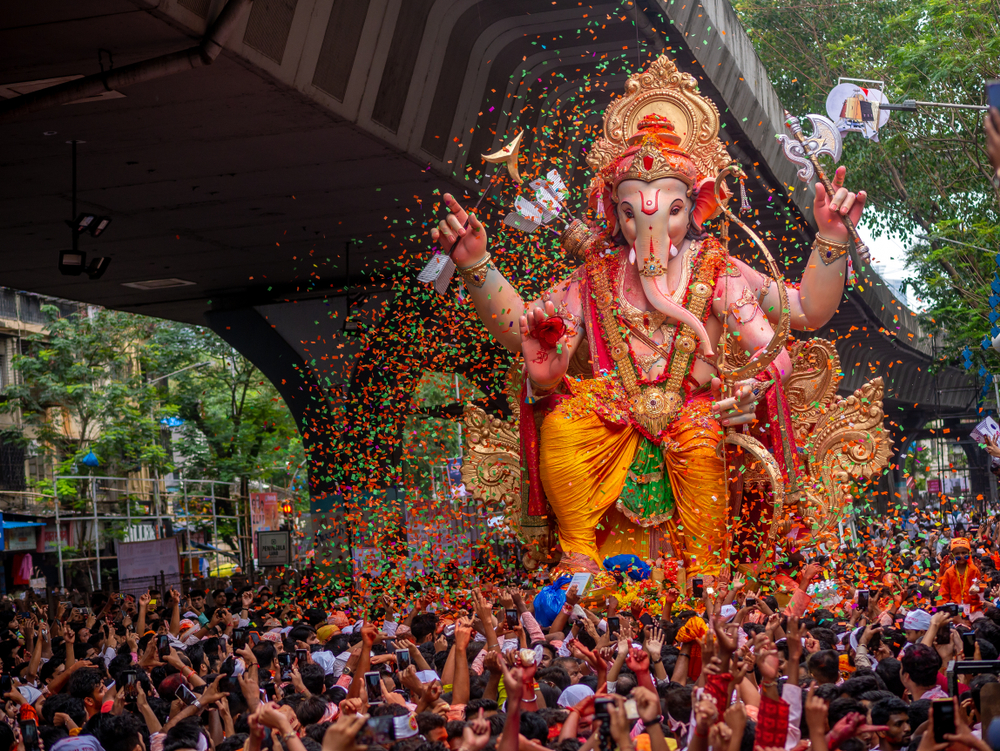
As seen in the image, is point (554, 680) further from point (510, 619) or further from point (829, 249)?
point (829, 249)

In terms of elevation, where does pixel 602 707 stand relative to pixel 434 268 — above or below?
below

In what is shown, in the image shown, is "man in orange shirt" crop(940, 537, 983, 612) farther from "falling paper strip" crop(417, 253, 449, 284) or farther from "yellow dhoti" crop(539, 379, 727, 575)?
"falling paper strip" crop(417, 253, 449, 284)

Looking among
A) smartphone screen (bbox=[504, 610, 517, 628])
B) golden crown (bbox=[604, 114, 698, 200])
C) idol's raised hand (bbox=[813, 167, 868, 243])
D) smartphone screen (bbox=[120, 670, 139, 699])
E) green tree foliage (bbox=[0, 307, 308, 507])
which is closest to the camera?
smartphone screen (bbox=[120, 670, 139, 699])

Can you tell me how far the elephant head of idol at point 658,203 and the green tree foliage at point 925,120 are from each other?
7.97 metres

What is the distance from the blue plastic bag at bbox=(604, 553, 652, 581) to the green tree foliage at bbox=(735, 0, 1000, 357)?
9032mm

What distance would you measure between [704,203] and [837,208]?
1.09 m

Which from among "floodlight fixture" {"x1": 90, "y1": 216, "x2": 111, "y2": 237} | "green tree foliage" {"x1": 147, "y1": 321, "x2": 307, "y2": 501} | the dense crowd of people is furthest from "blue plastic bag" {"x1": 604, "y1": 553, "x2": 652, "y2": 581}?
"green tree foliage" {"x1": 147, "y1": 321, "x2": 307, "y2": 501}

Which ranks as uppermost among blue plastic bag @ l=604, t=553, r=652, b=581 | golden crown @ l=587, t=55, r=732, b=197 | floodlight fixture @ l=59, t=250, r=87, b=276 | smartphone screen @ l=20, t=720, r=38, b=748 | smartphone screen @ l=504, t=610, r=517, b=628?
golden crown @ l=587, t=55, r=732, b=197

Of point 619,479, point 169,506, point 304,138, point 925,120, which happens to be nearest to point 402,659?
point 619,479

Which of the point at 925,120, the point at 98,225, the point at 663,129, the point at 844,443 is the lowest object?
the point at 844,443

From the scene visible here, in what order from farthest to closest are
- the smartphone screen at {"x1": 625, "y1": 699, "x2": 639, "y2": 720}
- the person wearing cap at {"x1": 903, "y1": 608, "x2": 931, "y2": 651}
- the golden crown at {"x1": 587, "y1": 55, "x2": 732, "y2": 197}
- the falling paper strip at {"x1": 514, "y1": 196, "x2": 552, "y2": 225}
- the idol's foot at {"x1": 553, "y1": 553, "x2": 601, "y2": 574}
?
1. the falling paper strip at {"x1": 514, "y1": 196, "x2": 552, "y2": 225}
2. the golden crown at {"x1": 587, "y1": 55, "x2": 732, "y2": 197}
3. the idol's foot at {"x1": 553, "y1": 553, "x2": 601, "y2": 574}
4. the person wearing cap at {"x1": 903, "y1": 608, "x2": 931, "y2": 651}
5. the smartphone screen at {"x1": 625, "y1": 699, "x2": 639, "y2": 720}

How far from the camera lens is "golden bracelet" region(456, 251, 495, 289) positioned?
8.66 m

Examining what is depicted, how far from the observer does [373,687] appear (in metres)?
4.40

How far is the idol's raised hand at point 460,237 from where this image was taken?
334 inches
